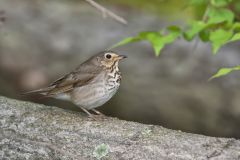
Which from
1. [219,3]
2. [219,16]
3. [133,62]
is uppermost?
[133,62]

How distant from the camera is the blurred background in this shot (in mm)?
8109

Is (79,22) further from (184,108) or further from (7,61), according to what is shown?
(184,108)

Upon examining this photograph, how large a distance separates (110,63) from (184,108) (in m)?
1.97

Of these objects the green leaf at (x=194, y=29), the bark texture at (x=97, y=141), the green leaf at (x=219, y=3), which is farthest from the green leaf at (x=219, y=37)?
the bark texture at (x=97, y=141)

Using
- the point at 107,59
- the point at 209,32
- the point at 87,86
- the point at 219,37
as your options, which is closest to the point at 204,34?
the point at 209,32

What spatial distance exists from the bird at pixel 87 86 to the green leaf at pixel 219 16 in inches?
49.2

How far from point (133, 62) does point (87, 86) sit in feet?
7.63

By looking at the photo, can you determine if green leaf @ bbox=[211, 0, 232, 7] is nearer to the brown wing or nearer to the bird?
the bird

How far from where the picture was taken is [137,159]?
483 centimetres

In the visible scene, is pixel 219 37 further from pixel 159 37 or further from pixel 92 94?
pixel 92 94

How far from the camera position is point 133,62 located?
852cm

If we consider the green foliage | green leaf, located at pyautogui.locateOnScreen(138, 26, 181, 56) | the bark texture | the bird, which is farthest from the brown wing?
green leaf, located at pyautogui.locateOnScreen(138, 26, 181, 56)

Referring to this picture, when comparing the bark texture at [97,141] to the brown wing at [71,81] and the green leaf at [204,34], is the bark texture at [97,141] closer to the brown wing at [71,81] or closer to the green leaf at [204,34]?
the brown wing at [71,81]

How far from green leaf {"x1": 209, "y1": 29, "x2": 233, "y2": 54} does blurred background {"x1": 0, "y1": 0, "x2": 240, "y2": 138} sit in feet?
6.93
